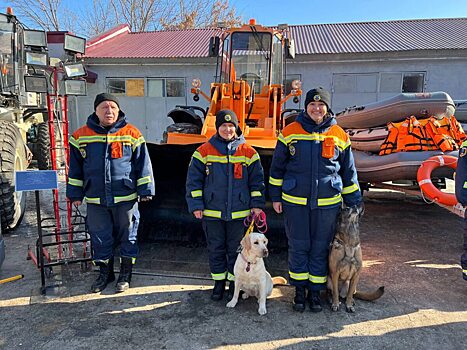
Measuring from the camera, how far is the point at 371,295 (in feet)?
9.37

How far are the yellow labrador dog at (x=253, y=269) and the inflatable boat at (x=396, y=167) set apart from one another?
277 cm

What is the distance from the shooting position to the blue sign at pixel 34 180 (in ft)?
9.28

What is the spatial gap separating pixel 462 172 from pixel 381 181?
2.18 m

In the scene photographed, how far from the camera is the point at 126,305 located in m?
2.82

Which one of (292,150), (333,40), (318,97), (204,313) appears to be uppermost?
(333,40)

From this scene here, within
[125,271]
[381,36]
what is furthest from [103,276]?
[381,36]

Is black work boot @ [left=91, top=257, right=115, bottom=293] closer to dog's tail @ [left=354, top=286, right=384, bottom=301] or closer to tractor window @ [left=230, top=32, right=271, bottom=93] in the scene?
dog's tail @ [left=354, top=286, right=384, bottom=301]

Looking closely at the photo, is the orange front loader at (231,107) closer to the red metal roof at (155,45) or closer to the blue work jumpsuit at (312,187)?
the blue work jumpsuit at (312,187)

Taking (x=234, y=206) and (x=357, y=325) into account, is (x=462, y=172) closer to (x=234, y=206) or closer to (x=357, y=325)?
(x=357, y=325)


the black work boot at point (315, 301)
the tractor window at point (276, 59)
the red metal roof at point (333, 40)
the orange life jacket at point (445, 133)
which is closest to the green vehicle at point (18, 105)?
the black work boot at point (315, 301)

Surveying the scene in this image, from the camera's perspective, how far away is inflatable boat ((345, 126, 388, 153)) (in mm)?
5254

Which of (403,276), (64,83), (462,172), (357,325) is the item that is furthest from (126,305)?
(462,172)

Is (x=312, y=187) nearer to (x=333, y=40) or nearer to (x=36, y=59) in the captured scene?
(x=36, y=59)

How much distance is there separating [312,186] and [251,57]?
3.41 m
